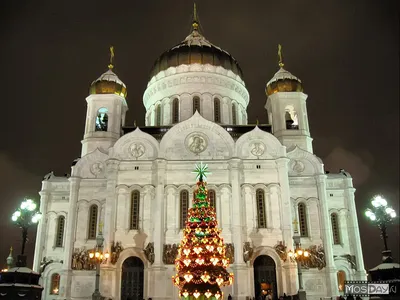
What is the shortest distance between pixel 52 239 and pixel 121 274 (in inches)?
236

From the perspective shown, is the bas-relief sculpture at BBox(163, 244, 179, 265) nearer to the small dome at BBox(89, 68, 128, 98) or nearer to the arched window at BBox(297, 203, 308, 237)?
the arched window at BBox(297, 203, 308, 237)

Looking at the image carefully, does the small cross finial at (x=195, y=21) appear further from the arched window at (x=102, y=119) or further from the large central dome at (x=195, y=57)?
the arched window at (x=102, y=119)

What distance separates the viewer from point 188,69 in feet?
111

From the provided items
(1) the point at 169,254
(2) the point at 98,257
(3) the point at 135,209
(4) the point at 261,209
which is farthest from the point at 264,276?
(2) the point at 98,257

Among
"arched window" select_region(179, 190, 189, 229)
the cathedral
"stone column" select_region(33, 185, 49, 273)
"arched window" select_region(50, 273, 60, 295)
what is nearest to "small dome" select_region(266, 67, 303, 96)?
the cathedral

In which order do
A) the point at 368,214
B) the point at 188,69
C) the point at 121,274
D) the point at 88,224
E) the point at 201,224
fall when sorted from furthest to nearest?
the point at 188,69
the point at 88,224
the point at 121,274
the point at 201,224
the point at 368,214

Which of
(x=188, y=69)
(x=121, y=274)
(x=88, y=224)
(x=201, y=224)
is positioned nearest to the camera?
(x=201, y=224)

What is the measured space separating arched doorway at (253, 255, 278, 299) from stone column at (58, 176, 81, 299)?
1119cm

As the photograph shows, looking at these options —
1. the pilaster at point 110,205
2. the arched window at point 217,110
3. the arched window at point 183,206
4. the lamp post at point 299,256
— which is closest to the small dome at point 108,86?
the pilaster at point 110,205

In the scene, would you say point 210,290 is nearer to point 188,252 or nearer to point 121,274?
point 188,252

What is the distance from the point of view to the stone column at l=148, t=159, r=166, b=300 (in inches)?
955

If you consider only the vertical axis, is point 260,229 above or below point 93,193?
below

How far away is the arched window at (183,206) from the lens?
26.3 meters

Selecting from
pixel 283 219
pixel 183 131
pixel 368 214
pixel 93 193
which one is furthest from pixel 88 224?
pixel 368 214
